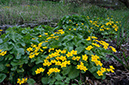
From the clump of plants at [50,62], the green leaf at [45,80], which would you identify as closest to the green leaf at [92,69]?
the clump of plants at [50,62]

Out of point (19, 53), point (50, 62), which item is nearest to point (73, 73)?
point (50, 62)

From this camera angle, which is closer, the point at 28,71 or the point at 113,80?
the point at 113,80

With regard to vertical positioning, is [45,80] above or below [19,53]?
below

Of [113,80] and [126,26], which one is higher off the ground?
[126,26]

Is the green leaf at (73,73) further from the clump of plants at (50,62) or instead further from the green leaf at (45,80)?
the green leaf at (45,80)

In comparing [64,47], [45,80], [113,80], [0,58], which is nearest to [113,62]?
[113,80]

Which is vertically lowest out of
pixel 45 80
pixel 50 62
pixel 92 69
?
pixel 45 80

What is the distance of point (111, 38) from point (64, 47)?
1.84 m

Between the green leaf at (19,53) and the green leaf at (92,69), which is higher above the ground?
the green leaf at (19,53)

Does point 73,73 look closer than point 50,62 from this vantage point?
No

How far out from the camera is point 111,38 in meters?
3.16

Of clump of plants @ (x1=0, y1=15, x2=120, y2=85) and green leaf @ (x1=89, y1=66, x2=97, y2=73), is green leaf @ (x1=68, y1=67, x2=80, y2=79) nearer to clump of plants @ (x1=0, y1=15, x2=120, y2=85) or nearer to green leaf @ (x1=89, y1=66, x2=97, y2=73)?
clump of plants @ (x1=0, y1=15, x2=120, y2=85)

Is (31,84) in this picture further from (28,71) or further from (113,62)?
(113,62)

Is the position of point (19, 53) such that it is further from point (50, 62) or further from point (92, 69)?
point (92, 69)
